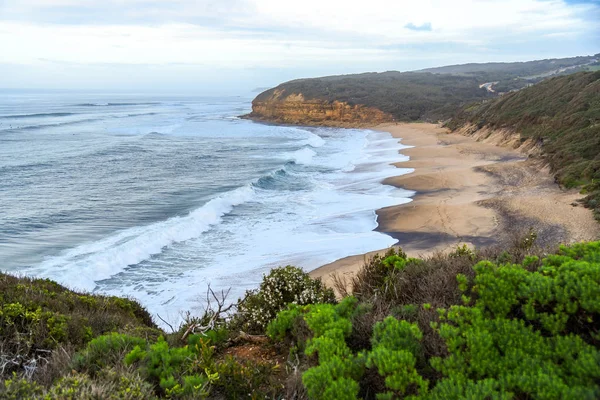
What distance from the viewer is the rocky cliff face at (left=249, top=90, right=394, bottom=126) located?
6281 cm

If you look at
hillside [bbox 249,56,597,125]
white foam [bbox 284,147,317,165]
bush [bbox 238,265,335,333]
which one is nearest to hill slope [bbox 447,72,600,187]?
white foam [bbox 284,147,317,165]

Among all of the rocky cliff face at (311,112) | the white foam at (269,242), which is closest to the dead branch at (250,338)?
the white foam at (269,242)

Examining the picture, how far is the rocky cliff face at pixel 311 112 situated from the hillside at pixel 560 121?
1857 centimetres

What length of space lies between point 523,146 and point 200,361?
2971 centimetres

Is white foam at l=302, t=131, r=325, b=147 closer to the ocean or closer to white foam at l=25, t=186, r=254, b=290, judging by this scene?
the ocean

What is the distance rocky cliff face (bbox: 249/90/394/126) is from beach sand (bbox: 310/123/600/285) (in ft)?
117

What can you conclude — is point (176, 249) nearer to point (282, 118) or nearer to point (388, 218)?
point (388, 218)

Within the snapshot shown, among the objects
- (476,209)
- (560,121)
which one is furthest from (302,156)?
(476,209)

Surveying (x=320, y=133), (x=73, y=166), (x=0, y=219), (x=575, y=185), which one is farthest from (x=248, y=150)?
(x=575, y=185)

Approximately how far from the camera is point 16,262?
12.8 m

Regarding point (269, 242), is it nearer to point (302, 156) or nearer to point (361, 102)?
point (302, 156)

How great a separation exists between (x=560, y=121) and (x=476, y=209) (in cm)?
1564

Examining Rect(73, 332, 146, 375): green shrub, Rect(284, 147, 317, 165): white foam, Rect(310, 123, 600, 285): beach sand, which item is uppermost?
Rect(73, 332, 146, 375): green shrub

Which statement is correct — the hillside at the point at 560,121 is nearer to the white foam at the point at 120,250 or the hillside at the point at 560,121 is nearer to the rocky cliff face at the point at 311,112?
the white foam at the point at 120,250
